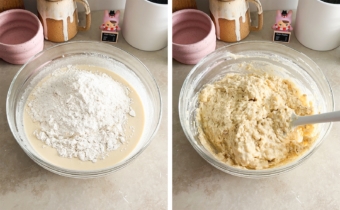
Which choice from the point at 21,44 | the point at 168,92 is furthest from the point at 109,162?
the point at 21,44

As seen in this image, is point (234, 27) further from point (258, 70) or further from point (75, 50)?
point (75, 50)

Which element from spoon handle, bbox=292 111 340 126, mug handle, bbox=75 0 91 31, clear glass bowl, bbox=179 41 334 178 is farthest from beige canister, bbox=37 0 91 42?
spoon handle, bbox=292 111 340 126

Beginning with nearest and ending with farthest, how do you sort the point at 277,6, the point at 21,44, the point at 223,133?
the point at 223,133
the point at 21,44
the point at 277,6

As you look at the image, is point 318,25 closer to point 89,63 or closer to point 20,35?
point 89,63

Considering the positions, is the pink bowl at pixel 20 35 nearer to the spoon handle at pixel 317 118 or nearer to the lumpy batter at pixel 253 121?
the lumpy batter at pixel 253 121

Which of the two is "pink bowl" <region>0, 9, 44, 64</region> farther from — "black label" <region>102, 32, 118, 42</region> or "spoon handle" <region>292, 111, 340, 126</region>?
"spoon handle" <region>292, 111, 340, 126</region>

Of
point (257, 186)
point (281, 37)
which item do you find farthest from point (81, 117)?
point (281, 37)

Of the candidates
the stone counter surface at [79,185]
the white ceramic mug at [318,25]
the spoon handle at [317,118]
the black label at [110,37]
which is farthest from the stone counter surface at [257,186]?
the black label at [110,37]
